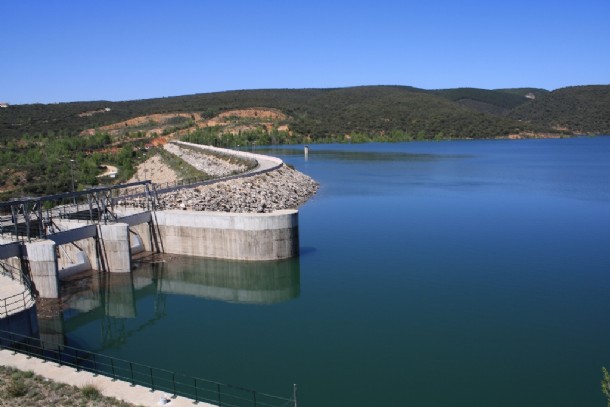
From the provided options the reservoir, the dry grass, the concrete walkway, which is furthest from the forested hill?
the dry grass

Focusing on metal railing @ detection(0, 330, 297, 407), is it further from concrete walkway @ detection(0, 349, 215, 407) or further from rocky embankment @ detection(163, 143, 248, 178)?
rocky embankment @ detection(163, 143, 248, 178)

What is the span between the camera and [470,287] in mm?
26281

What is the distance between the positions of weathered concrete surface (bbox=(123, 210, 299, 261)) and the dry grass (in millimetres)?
17624

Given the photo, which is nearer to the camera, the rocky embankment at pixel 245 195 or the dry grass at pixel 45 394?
the dry grass at pixel 45 394

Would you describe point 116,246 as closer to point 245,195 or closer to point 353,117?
point 245,195

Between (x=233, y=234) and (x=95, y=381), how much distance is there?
17876mm

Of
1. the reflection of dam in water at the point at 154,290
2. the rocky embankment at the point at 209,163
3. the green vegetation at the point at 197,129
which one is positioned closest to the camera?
the reflection of dam in water at the point at 154,290

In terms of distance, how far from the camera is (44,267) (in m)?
24.9

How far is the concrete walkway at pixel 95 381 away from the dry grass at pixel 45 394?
8.1 inches

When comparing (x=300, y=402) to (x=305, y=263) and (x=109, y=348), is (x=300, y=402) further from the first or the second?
(x=305, y=263)

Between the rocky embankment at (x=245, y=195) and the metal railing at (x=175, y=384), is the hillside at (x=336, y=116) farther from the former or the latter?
the metal railing at (x=175, y=384)

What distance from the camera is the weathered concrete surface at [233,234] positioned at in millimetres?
30578

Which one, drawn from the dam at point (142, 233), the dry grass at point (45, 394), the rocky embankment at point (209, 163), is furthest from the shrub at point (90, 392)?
the rocky embankment at point (209, 163)

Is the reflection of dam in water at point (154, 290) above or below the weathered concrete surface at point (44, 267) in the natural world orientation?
below
